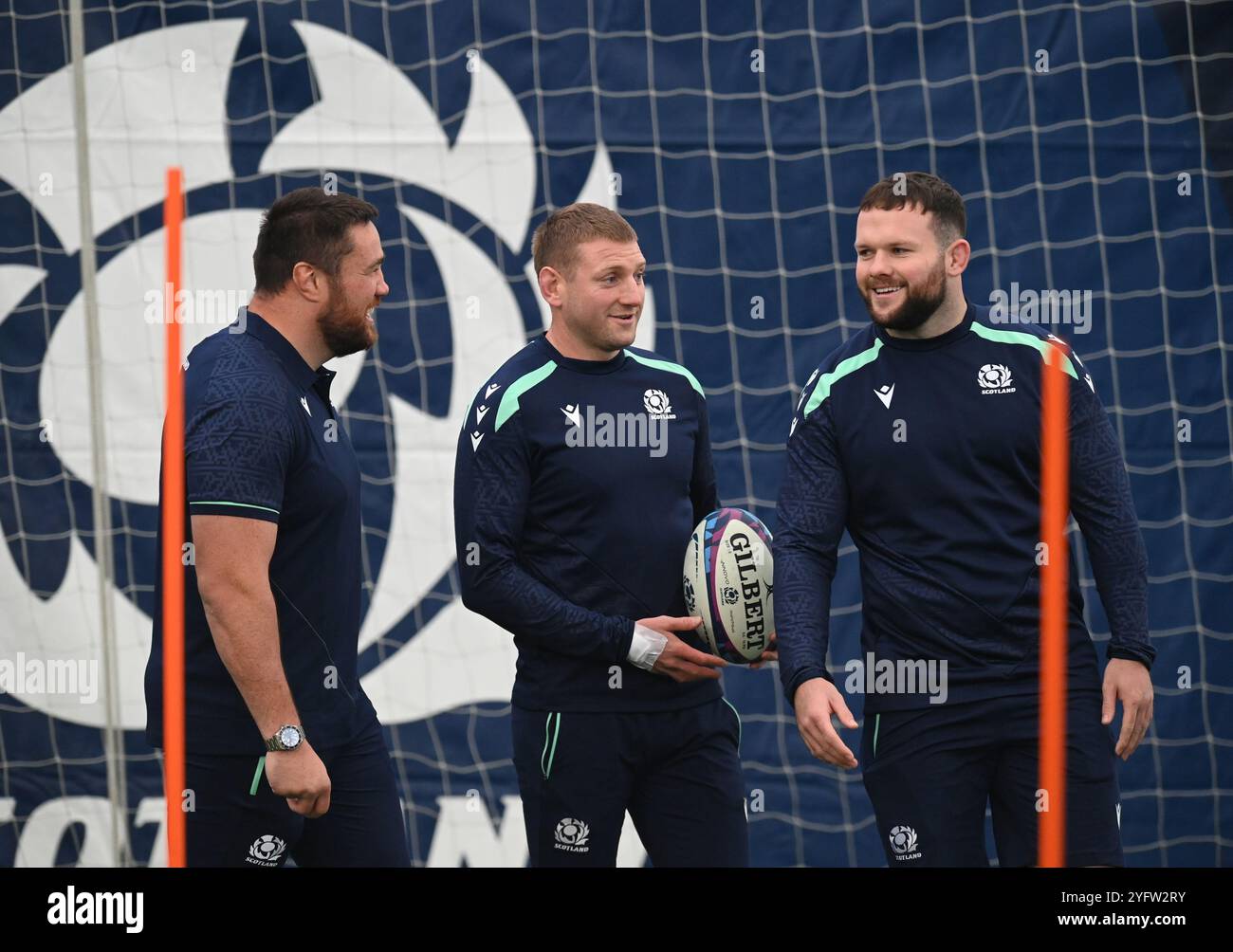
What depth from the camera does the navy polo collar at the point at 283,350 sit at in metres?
3.21

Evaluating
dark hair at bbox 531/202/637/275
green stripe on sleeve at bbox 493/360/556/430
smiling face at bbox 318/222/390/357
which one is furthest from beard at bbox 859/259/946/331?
smiling face at bbox 318/222/390/357

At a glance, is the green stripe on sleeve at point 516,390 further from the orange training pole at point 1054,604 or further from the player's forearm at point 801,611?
the orange training pole at point 1054,604

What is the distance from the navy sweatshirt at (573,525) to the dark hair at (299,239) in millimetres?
525

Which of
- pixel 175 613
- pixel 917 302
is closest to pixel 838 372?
pixel 917 302

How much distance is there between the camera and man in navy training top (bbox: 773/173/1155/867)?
10.5ft

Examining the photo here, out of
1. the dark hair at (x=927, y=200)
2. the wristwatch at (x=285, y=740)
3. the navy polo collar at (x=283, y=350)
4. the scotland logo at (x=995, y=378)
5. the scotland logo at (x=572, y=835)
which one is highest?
the dark hair at (x=927, y=200)

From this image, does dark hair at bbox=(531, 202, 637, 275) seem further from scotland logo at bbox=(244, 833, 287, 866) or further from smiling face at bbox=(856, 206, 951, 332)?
scotland logo at bbox=(244, 833, 287, 866)

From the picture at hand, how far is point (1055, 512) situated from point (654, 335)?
7.50ft

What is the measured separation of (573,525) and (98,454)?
2098 millimetres

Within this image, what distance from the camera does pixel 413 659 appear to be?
207 inches

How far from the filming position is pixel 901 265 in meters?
3.25

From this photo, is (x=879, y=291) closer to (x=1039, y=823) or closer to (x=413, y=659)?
(x=1039, y=823)

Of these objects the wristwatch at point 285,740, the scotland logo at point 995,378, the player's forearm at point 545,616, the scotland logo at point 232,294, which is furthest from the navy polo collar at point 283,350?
the scotland logo at point 232,294
